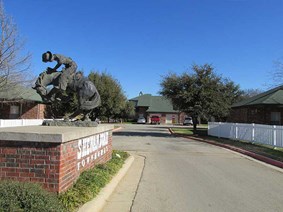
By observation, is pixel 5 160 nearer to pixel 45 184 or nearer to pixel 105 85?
pixel 45 184

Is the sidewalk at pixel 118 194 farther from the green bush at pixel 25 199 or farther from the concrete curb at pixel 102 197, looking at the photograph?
the green bush at pixel 25 199

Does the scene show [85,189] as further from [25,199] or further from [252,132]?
[252,132]

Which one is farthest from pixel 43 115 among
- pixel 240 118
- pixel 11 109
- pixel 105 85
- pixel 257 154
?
pixel 257 154

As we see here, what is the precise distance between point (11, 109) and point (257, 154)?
98.1ft

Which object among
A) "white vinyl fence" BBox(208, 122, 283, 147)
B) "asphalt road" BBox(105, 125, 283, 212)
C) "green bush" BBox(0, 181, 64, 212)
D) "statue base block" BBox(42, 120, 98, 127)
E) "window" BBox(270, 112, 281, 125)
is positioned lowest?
"asphalt road" BBox(105, 125, 283, 212)

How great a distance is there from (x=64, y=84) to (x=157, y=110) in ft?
233

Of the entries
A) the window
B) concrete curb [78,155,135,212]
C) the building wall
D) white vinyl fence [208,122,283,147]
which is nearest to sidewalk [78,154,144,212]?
concrete curb [78,155,135,212]

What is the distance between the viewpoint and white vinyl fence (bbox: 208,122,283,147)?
16844 millimetres

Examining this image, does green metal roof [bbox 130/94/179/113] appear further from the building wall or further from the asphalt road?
the asphalt road

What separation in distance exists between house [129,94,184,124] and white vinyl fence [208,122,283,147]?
2011 inches

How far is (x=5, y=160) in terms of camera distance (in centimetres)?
536

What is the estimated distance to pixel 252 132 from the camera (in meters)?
20.0

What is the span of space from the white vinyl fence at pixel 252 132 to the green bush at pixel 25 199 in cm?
1430

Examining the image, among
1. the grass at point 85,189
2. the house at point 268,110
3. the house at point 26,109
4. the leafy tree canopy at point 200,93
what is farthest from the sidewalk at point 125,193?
the house at point 26,109
